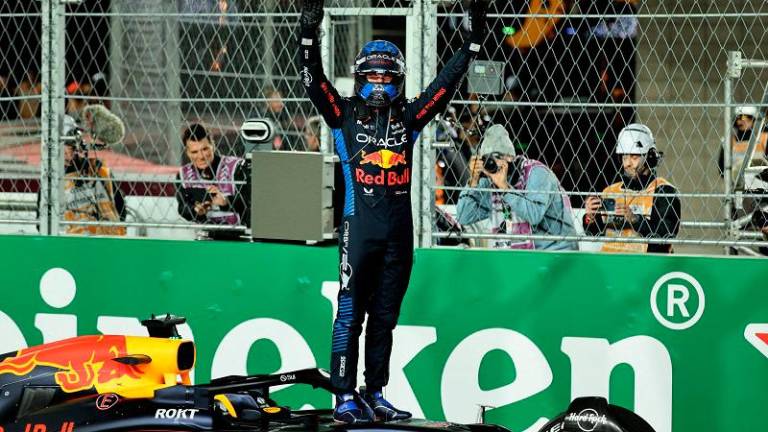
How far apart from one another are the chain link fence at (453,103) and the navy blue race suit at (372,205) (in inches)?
28.7

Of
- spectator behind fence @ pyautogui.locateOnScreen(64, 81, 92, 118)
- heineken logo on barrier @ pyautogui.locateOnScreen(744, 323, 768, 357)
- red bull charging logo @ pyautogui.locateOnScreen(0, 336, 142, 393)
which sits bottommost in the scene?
red bull charging logo @ pyautogui.locateOnScreen(0, 336, 142, 393)

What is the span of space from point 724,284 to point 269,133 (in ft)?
7.77

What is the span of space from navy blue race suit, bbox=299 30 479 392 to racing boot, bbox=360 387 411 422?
0.04 metres

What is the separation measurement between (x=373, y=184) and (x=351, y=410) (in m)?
0.95

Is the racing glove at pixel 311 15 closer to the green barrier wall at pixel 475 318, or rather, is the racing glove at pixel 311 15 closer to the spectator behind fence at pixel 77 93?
the green barrier wall at pixel 475 318

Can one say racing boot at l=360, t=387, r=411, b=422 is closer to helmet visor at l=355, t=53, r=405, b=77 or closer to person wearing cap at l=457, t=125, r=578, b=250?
person wearing cap at l=457, t=125, r=578, b=250

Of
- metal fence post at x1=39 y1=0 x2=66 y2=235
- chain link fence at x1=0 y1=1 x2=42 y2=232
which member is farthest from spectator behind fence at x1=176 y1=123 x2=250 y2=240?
chain link fence at x1=0 y1=1 x2=42 y2=232

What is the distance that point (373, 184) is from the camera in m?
5.43

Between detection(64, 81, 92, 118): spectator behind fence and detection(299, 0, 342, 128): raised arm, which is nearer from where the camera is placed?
detection(299, 0, 342, 128): raised arm

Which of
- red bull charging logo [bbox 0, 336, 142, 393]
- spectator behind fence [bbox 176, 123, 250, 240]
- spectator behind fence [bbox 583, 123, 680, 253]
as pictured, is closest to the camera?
red bull charging logo [bbox 0, 336, 142, 393]

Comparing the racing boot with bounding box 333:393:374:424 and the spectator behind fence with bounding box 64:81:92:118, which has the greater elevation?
the spectator behind fence with bounding box 64:81:92:118

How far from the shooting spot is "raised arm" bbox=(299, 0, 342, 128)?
534cm

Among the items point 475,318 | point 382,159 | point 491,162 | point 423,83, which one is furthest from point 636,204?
point 382,159

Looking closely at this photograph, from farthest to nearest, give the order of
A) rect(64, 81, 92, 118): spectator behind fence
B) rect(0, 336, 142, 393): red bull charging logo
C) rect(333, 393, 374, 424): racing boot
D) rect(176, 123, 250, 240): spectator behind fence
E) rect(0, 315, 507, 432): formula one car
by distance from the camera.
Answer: rect(64, 81, 92, 118): spectator behind fence < rect(176, 123, 250, 240): spectator behind fence < rect(333, 393, 374, 424): racing boot < rect(0, 336, 142, 393): red bull charging logo < rect(0, 315, 507, 432): formula one car
